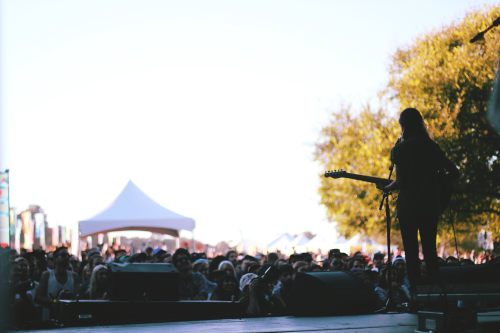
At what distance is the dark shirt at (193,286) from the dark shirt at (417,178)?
448 centimetres

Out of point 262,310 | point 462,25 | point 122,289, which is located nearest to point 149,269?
point 122,289

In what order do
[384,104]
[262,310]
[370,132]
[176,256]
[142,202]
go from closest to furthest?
[262,310], [176,256], [142,202], [370,132], [384,104]

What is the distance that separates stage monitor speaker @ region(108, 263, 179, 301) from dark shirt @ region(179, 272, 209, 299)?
1.81 metres

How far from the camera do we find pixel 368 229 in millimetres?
15828

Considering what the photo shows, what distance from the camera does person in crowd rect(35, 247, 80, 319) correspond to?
686 cm

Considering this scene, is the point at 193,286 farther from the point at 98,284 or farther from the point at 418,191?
the point at 418,191

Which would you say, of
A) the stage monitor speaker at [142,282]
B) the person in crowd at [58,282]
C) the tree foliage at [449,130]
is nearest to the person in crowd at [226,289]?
the stage monitor speaker at [142,282]

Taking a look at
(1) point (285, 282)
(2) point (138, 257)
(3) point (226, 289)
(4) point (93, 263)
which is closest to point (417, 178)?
(3) point (226, 289)

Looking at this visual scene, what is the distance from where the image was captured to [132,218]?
14.6m

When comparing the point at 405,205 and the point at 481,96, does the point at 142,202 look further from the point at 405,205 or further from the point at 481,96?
the point at 405,205

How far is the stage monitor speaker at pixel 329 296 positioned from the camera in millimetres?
3883

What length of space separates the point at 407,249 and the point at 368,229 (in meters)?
12.7

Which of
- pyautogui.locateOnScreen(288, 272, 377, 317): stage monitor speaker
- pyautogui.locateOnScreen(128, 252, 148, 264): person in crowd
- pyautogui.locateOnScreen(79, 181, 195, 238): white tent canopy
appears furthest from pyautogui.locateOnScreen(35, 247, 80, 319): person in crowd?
pyautogui.locateOnScreen(79, 181, 195, 238): white tent canopy

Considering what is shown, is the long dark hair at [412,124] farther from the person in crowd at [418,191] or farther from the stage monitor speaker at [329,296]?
the stage monitor speaker at [329,296]
